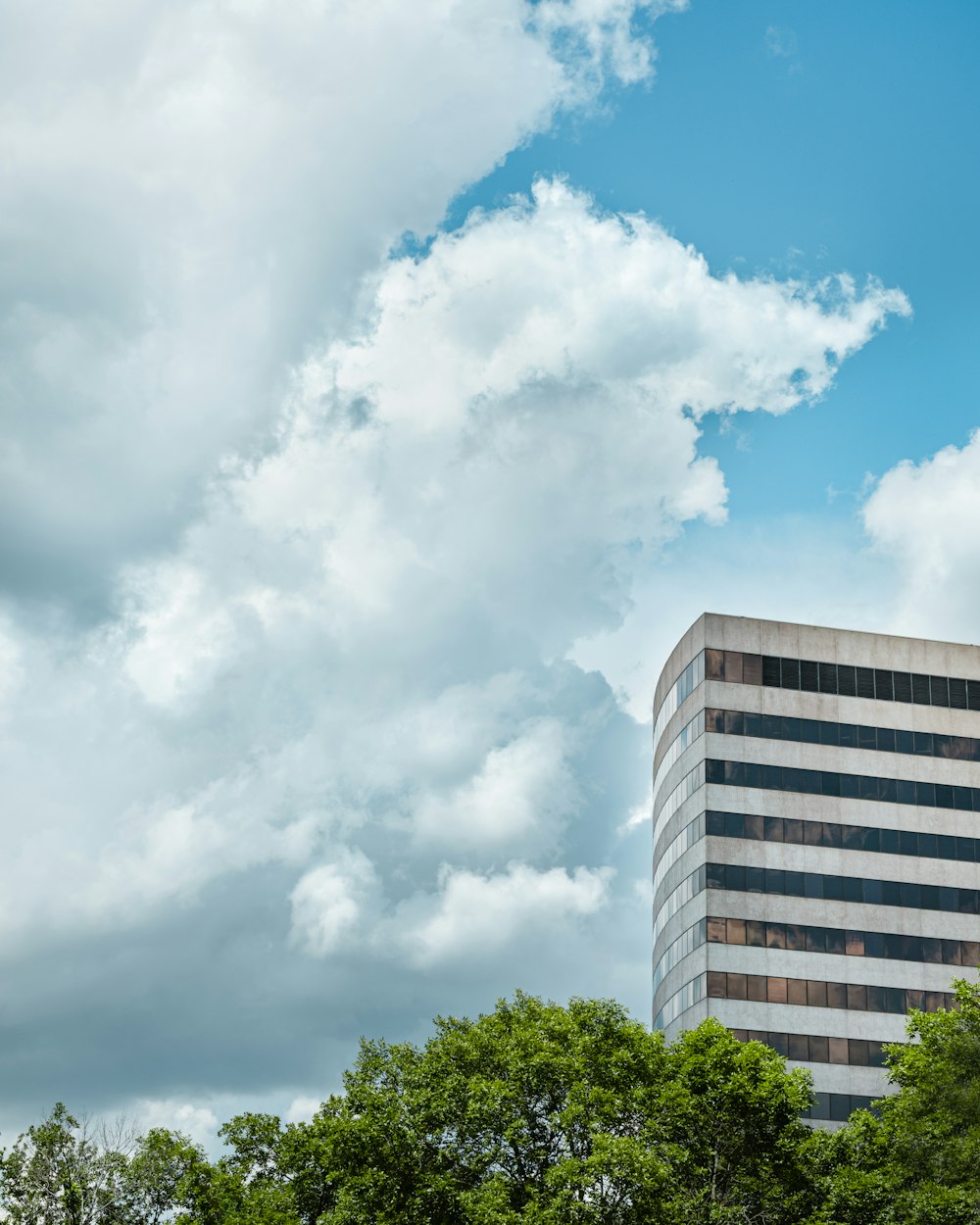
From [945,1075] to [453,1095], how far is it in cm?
1814

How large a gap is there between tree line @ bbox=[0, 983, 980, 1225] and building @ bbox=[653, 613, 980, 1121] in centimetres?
2649

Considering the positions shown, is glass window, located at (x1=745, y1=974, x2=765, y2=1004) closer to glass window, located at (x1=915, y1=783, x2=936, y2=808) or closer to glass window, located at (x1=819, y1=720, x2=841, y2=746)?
glass window, located at (x1=819, y1=720, x2=841, y2=746)

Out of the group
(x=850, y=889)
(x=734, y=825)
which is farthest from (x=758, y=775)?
(x=850, y=889)

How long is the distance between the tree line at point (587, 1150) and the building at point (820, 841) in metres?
26.5

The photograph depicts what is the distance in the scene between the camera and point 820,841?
8781 centimetres

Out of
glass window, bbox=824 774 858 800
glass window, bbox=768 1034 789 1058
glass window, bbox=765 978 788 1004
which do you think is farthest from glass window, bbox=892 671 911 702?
glass window, bbox=768 1034 789 1058

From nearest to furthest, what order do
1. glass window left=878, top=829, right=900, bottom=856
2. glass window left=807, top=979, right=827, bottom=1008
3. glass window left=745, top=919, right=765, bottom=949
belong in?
glass window left=807, top=979, right=827, bottom=1008 < glass window left=745, top=919, right=765, bottom=949 < glass window left=878, top=829, right=900, bottom=856

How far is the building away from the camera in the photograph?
3319 inches

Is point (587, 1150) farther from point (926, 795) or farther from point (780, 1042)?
point (926, 795)

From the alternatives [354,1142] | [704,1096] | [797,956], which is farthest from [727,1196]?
[797,956]

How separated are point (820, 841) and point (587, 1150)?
38.6m

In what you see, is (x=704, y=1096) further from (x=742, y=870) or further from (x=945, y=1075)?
(x=742, y=870)

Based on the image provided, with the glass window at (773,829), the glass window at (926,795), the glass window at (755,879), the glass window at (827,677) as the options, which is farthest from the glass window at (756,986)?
the glass window at (827,677)

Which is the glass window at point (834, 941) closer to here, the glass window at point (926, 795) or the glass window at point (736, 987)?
the glass window at point (736, 987)
